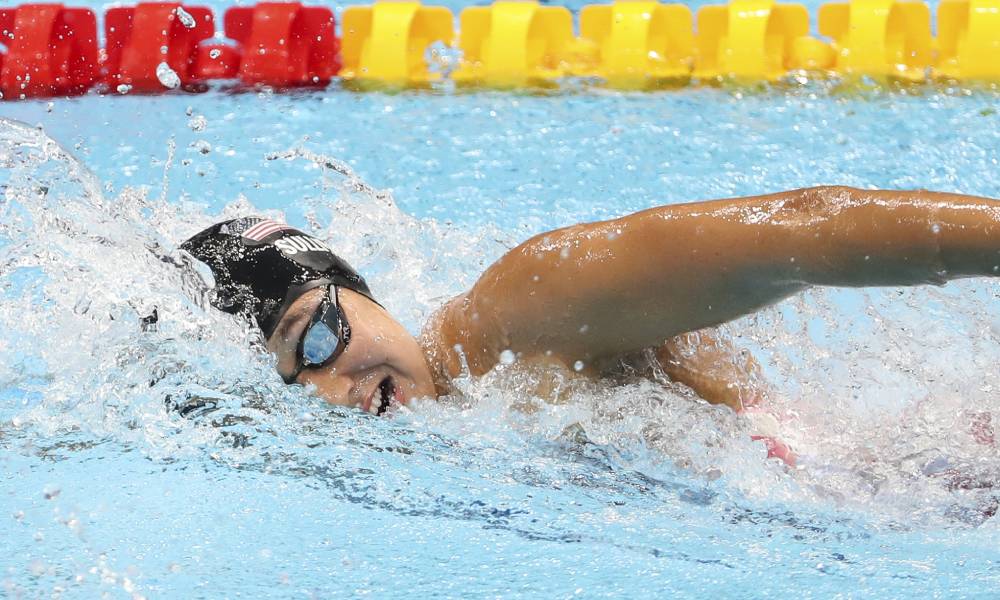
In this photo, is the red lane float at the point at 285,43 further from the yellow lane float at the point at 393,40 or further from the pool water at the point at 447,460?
the pool water at the point at 447,460

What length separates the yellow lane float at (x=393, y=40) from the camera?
13.1ft

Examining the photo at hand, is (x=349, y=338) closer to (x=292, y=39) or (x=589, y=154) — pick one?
(x=589, y=154)

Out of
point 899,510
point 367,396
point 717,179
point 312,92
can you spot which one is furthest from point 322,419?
point 312,92

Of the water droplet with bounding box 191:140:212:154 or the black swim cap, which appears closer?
the black swim cap

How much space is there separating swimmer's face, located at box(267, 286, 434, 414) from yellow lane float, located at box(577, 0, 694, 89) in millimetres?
2178

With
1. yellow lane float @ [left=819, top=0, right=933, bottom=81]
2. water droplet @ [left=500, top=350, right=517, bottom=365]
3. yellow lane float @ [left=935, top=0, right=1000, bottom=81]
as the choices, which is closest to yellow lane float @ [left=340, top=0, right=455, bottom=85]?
yellow lane float @ [left=819, top=0, right=933, bottom=81]

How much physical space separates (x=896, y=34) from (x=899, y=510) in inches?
101

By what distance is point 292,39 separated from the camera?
404 cm

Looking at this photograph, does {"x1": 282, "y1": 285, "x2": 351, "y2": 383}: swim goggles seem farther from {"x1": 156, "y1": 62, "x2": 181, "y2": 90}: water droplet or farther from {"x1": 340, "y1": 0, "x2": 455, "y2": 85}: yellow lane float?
{"x1": 156, "y1": 62, "x2": 181, "y2": 90}: water droplet

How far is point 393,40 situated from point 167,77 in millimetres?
770

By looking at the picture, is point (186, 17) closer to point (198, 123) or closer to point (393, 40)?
point (198, 123)

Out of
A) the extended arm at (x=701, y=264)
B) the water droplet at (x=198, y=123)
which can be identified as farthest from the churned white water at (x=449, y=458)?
the water droplet at (x=198, y=123)

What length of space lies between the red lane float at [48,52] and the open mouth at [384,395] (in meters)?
2.54

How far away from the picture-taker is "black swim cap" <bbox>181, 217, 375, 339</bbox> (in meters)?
1.88
